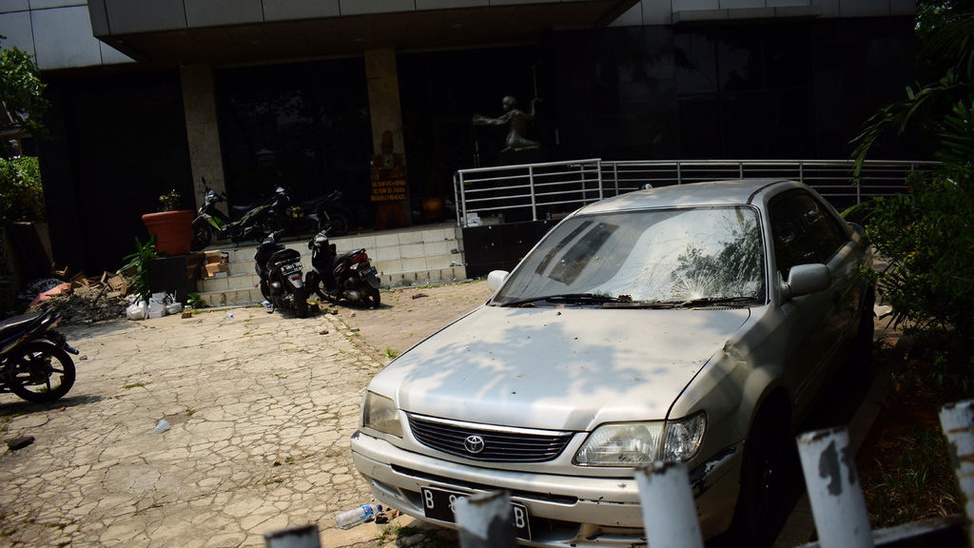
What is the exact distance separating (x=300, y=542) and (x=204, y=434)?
15.4 ft

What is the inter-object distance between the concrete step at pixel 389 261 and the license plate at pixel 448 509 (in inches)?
342

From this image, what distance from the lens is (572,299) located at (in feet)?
13.2

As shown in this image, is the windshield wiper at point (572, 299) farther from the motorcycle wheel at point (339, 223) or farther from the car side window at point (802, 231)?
the motorcycle wheel at point (339, 223)

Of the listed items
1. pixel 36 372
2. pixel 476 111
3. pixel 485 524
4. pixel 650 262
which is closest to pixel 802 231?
pixel 650 262

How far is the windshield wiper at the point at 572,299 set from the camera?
394 cm

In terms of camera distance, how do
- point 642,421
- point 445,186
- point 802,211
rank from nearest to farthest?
point 642,421
point 802,211
point 445,186

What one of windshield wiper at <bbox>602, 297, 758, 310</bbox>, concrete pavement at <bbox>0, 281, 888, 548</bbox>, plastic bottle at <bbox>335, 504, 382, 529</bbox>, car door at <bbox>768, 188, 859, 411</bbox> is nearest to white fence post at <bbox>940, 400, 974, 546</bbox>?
concrete pavement at <bbox>0, 281, 888, 548</bbox>

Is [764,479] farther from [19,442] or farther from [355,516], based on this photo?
[19,442]

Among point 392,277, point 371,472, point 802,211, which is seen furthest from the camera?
point 392,277

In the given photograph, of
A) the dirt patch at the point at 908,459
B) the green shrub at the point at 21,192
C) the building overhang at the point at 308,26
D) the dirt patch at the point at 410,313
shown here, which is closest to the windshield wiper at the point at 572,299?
the dirt patch at the point at 908,459

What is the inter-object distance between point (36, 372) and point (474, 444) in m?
5.74

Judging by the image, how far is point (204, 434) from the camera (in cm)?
552

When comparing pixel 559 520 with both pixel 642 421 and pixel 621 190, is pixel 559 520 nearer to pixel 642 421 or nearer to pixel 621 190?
pixel 642 421

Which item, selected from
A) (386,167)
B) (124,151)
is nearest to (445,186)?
(386,167)
